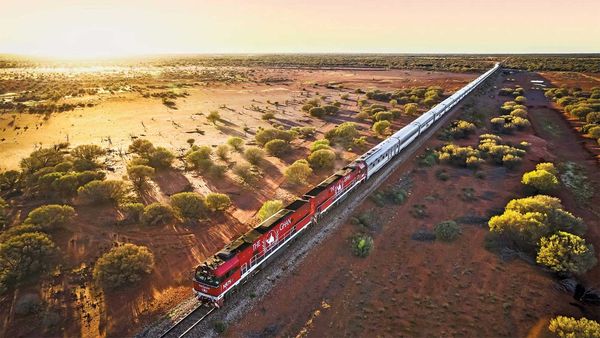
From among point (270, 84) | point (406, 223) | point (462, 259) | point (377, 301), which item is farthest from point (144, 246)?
point (270, 84)

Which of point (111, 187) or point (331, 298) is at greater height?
point (111, 187)

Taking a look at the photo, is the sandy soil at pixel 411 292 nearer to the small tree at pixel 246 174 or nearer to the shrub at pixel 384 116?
the small tree at pixel 246 174

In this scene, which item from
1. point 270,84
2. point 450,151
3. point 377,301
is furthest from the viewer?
point 270,84

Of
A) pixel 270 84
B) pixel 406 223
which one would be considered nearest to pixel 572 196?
pixel 406 223

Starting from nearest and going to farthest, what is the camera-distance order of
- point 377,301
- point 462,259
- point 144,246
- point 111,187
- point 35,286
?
point 377,301 < point 35,286 < point 462,259 < point 144,246 < point 111,187

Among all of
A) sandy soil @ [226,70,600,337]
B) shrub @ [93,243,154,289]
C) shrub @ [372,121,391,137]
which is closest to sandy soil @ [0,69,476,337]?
shrub @ [93,243,154,289]

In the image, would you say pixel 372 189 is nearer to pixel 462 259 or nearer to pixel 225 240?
pixel 462 259

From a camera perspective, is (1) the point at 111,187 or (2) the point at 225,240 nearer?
(2) the point at 225,240

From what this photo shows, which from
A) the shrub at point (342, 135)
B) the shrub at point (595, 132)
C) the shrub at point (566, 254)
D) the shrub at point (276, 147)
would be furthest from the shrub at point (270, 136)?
the shrub at point (595, 132)
